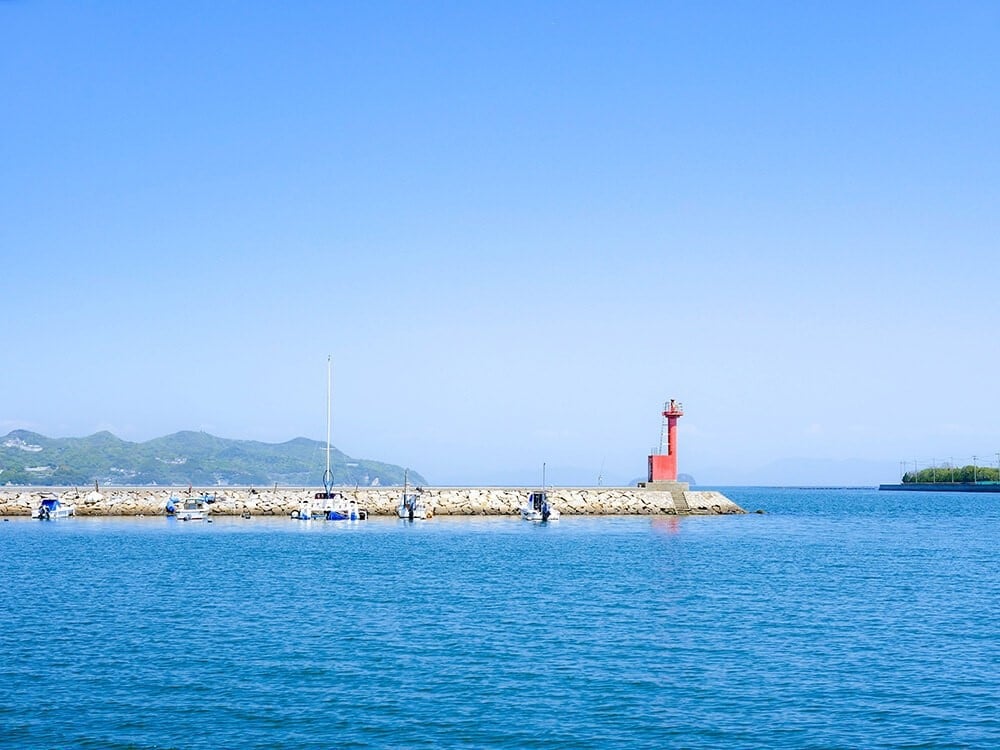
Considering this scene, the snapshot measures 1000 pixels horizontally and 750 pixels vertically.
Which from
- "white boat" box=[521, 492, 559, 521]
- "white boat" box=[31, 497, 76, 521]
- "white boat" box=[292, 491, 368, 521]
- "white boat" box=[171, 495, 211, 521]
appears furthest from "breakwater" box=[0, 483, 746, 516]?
"white boat" box=[292, 491, 368, 521]

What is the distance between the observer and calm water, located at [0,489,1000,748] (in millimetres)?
19656

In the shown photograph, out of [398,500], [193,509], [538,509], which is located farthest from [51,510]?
[538,509]

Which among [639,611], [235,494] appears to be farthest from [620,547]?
[235,494]

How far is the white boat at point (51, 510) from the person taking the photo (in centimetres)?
8369

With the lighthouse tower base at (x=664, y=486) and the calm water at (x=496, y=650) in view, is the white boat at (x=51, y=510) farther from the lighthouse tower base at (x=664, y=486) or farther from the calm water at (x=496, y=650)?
the lighthouse tower base at (x=664, y=486)

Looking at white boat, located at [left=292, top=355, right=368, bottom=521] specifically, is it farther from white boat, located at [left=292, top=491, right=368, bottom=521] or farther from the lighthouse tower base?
the lighthouse tower base

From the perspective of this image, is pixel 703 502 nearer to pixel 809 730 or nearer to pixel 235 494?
pixel 235 494

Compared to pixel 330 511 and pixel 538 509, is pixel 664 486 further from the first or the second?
pixel 330 511

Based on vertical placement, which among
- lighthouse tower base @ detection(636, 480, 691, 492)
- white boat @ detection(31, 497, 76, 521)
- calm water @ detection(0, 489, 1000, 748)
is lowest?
calm water @ detection(0, 489, 1000, 748)

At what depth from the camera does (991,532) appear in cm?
7938

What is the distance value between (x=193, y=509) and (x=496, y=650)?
209 feet

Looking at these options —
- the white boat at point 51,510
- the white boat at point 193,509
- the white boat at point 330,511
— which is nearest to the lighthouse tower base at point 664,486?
the white boat at point 330,511

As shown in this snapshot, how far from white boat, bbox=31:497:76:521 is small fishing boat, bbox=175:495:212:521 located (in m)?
9.85

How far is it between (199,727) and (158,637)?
981 centimetres
